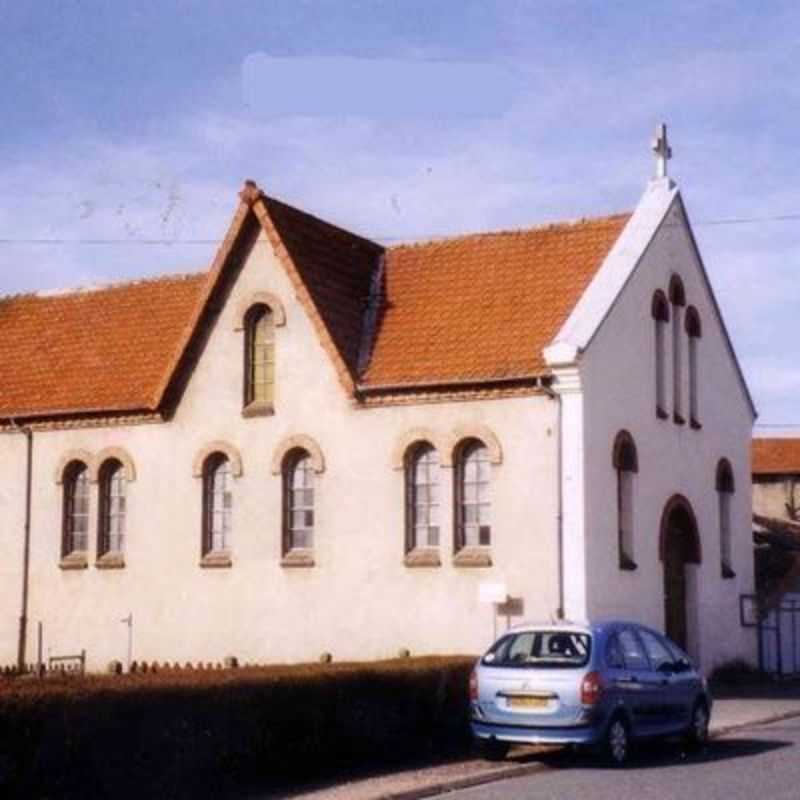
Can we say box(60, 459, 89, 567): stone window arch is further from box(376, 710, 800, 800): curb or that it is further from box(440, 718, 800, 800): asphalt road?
box(376, 710, 800, 800): curb

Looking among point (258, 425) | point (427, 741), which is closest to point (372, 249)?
point (258, 425)

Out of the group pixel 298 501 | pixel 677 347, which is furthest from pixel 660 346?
pixel 298 501

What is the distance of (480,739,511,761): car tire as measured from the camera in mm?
18453

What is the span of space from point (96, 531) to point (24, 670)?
10.9 ft

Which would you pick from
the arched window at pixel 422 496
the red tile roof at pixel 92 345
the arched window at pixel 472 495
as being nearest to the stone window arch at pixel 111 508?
the red tile roof at pixel 92 345

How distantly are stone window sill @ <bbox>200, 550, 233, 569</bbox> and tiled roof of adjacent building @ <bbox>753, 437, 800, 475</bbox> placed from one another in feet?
144

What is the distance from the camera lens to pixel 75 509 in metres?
33.1

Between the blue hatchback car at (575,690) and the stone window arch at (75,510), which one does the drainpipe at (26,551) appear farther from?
the blue hatchback car at (575,690)

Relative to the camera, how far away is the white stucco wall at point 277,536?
90.7 feet

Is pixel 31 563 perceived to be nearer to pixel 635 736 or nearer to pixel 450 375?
pixel 450 375

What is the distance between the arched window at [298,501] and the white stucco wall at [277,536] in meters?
0.26

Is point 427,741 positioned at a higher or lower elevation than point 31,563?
lower

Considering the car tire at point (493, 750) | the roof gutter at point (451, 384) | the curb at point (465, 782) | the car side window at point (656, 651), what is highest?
the roof gutter at point (451, 384)

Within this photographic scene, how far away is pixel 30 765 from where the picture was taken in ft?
45.6
